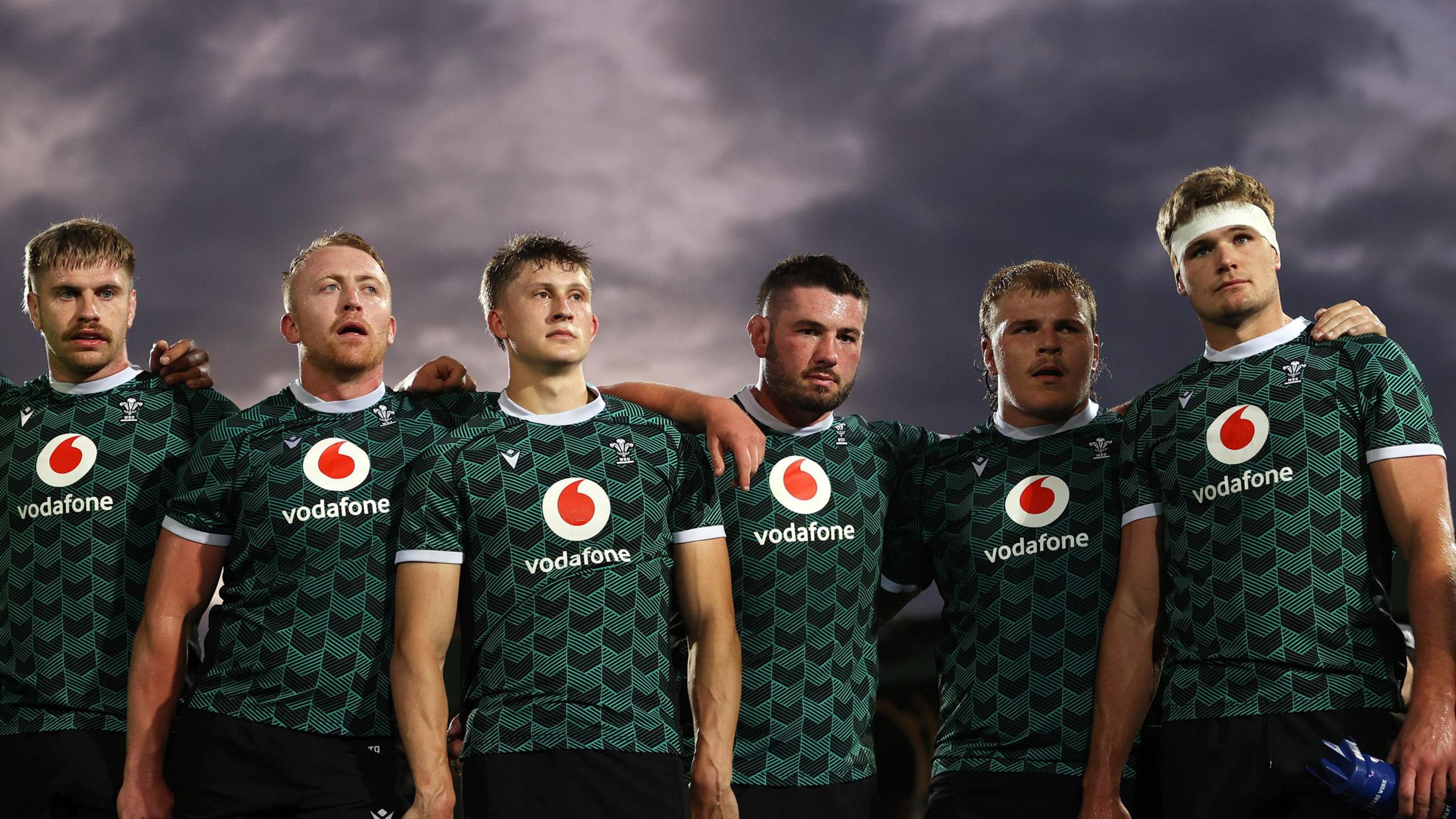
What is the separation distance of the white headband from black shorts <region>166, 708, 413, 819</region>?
3.88 meters

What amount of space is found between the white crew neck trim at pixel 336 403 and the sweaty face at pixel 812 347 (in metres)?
1.77

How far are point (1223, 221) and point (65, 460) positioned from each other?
16.7 ft

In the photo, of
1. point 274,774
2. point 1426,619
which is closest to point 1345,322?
point 1426,619

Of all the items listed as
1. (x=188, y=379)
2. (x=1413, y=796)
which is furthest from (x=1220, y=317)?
(x=188, y=379)

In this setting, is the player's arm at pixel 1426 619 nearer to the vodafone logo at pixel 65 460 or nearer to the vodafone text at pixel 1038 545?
the vodafone text at pixel 1038 545

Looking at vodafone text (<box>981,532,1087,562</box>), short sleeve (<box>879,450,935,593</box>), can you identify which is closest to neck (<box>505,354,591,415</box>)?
short sleeve (<box>879,450,935,593</box>)

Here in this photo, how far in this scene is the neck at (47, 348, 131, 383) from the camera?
5.63m

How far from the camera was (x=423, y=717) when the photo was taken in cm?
445

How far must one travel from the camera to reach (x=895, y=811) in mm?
12680

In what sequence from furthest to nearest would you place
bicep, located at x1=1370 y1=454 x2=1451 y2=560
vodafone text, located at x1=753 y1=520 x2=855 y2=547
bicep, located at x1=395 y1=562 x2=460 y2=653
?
vodafone text, located at x1=753 y1=520 x2=855 y2=547 < bicep, located at x1=395 y1=562 x2=460 y2=653 < bicep, located at x1=1370 y1=454 x2=1451 y2=560

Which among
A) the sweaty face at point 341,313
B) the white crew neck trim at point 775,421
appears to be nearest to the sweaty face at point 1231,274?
the white crew neck trim at point 775,421

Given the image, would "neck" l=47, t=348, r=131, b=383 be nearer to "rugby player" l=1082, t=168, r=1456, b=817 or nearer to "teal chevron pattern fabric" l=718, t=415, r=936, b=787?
"teal chevron pattern fabric" l=718, t=415, r=936, b=787

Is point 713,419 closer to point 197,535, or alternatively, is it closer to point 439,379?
point 439,379

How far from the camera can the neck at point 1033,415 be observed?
544 cm
